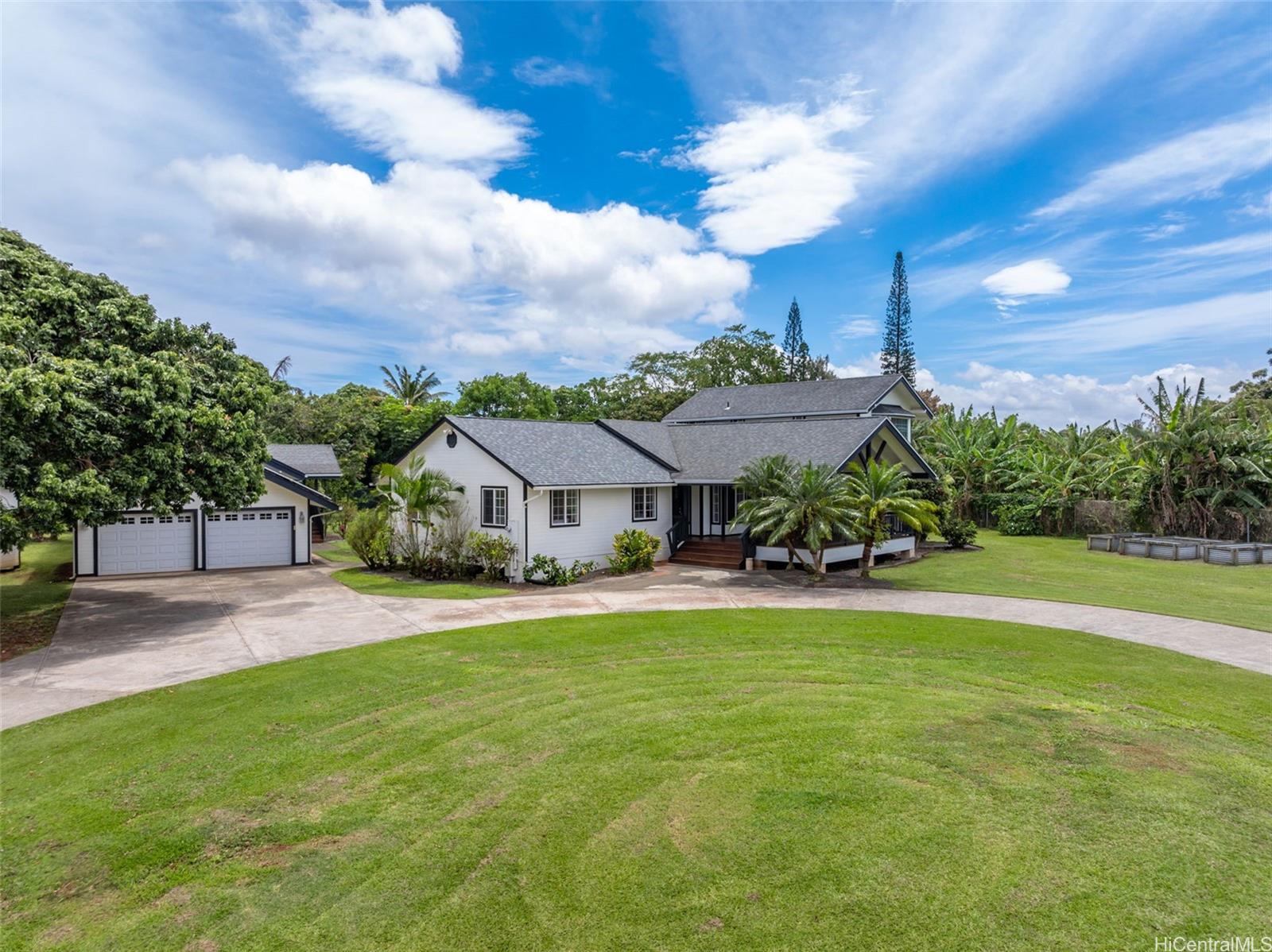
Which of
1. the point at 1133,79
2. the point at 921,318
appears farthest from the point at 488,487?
the point at 921,318

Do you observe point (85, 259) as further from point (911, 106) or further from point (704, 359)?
point (704, 359)

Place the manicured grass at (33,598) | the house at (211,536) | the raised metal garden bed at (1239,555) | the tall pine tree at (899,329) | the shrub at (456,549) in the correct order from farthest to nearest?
the tall pine tree at (899,329)
the raised metal garden bed at (1239,555)
the house at (211,536)
the shrub at (456,549)
the manicured grass at (33,598)

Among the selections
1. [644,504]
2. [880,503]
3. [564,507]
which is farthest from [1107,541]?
[564,507]

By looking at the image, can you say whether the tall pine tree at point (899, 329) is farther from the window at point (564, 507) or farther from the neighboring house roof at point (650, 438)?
the window at point (564, 507)

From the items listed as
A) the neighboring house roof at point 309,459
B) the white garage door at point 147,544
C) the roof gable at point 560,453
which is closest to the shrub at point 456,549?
the roof gable at point 560,453

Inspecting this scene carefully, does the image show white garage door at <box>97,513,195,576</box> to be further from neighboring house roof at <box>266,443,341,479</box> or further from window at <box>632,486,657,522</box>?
window at <box>632,486,657,522</box>

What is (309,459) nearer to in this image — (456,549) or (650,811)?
(456,549)

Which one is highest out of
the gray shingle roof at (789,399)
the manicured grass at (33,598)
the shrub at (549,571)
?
the gray shingle roof at (789,399)
